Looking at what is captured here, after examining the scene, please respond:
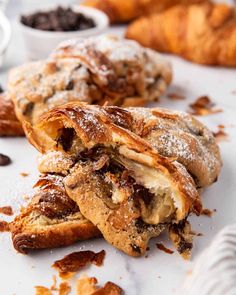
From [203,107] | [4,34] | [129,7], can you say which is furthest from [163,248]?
[129,7]

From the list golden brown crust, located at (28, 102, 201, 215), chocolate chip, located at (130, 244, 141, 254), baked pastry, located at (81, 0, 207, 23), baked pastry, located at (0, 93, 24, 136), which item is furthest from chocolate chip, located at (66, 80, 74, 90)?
baked pastry, located at (81, 0, 207, 23)

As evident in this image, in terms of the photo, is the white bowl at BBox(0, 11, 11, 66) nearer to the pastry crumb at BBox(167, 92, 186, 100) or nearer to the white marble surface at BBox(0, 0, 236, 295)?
the white marble surface at BBox(0, 0, 236, 295)

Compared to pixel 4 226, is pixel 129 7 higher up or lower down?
higher up

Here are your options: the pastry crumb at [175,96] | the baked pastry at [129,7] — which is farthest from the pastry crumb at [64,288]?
the baked pastry at [129,7]

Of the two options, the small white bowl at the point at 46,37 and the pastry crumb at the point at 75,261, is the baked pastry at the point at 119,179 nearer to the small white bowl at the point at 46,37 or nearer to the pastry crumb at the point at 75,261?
the pastry crumb at the point at 75,261

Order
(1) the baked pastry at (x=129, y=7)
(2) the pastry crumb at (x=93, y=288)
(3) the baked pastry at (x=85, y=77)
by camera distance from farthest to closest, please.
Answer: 1. (1) the baked pastry at (x=129, y=7)
2. (3) the baked pastry at (x=85, y=77)
3. (2) the pastry crumb at (x=93, y=288)

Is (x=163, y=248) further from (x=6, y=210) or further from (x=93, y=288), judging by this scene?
(x=6, y=210)

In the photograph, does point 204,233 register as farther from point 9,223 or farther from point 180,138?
point 9,223
